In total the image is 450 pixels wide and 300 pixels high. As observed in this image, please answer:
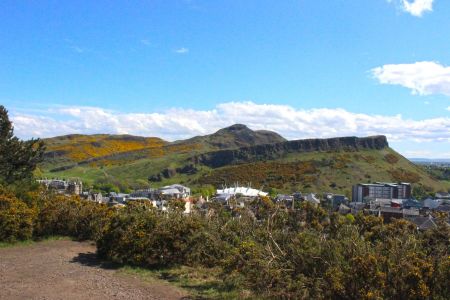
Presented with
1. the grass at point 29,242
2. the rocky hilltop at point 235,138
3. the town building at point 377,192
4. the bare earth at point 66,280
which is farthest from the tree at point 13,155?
the rocky hilltop at point 235,138

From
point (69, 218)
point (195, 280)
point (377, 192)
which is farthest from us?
point (377, 192)

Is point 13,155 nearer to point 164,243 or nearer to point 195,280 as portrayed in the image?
point 164,243

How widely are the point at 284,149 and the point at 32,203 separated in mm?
98434

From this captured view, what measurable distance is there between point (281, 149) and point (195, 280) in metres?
104

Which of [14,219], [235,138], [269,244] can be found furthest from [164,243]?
[235,138]

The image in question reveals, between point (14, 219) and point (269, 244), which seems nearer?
point (269, 244)

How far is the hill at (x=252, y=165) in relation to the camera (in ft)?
296

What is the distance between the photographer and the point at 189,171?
109 m

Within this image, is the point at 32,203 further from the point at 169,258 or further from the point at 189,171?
the point at 189,171

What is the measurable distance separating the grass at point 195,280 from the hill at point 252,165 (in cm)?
7031

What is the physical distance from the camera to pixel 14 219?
632 inches

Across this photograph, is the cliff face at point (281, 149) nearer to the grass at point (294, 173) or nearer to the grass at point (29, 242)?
the grass at point (294, 173)

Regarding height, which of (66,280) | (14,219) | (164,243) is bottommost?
(66,280)

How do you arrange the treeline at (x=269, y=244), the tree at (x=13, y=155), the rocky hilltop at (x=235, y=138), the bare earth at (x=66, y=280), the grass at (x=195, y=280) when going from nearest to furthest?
1. the treeline at (x=269, y=244)
2. the bare earth at (x=66, y=280)
3. the grass at (x=195, y=280)
4. the tree at (x=13, y=155)
5. the rocky hilltop at (x=235, y=138)
